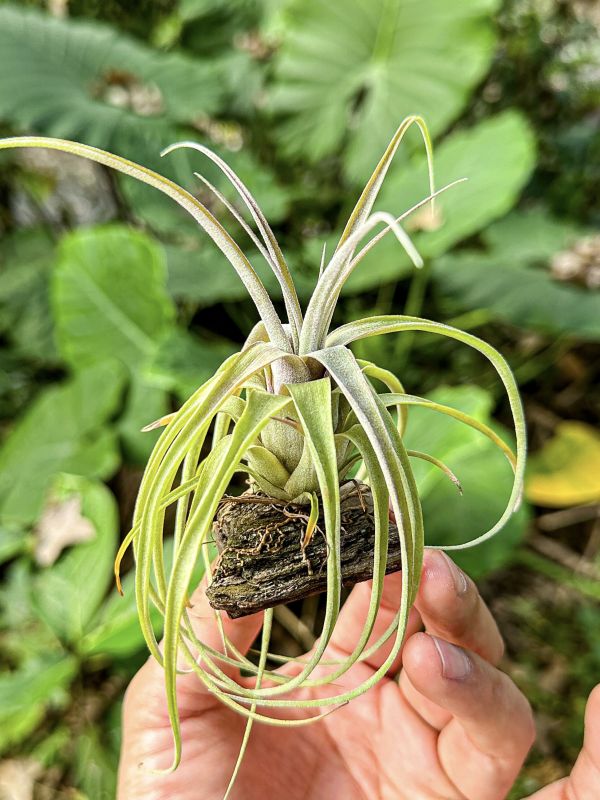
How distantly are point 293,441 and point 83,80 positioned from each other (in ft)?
4.72

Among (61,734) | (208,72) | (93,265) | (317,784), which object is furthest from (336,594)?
(208,72)

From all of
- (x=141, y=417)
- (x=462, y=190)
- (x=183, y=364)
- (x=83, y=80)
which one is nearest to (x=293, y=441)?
(x=183, y=364)

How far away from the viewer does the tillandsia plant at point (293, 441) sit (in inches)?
14.6

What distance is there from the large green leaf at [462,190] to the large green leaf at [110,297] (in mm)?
388

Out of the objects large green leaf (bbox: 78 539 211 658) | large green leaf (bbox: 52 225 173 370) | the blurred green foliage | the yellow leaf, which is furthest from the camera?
the yellow leaf

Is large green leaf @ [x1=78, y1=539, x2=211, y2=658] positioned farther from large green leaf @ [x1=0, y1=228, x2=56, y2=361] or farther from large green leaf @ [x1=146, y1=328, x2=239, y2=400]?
large green leaf @ [x1=0, y1=228, x2=56, y2=361]

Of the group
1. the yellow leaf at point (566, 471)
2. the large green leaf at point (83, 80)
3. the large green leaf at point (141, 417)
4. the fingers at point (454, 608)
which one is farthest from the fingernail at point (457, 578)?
the large green leaf at point (83, 80)

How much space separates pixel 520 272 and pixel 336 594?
1.21m

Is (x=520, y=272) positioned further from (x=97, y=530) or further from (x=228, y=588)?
(x=228, y=588)

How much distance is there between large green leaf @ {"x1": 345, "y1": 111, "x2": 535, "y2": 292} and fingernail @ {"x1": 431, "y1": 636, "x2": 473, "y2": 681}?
2.24 ft

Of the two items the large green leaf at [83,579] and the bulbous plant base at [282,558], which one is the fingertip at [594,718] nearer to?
the bulbous plant base at [282,558]

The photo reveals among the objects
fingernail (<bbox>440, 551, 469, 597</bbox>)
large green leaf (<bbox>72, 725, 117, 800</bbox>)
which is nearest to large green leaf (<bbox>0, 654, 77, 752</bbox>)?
large green leaf (<bbox>72, 725, 117, 800</bbox>)

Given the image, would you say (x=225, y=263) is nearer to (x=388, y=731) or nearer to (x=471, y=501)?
(x=471, y=501)

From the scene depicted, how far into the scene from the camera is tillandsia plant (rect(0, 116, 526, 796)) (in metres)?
0.37
